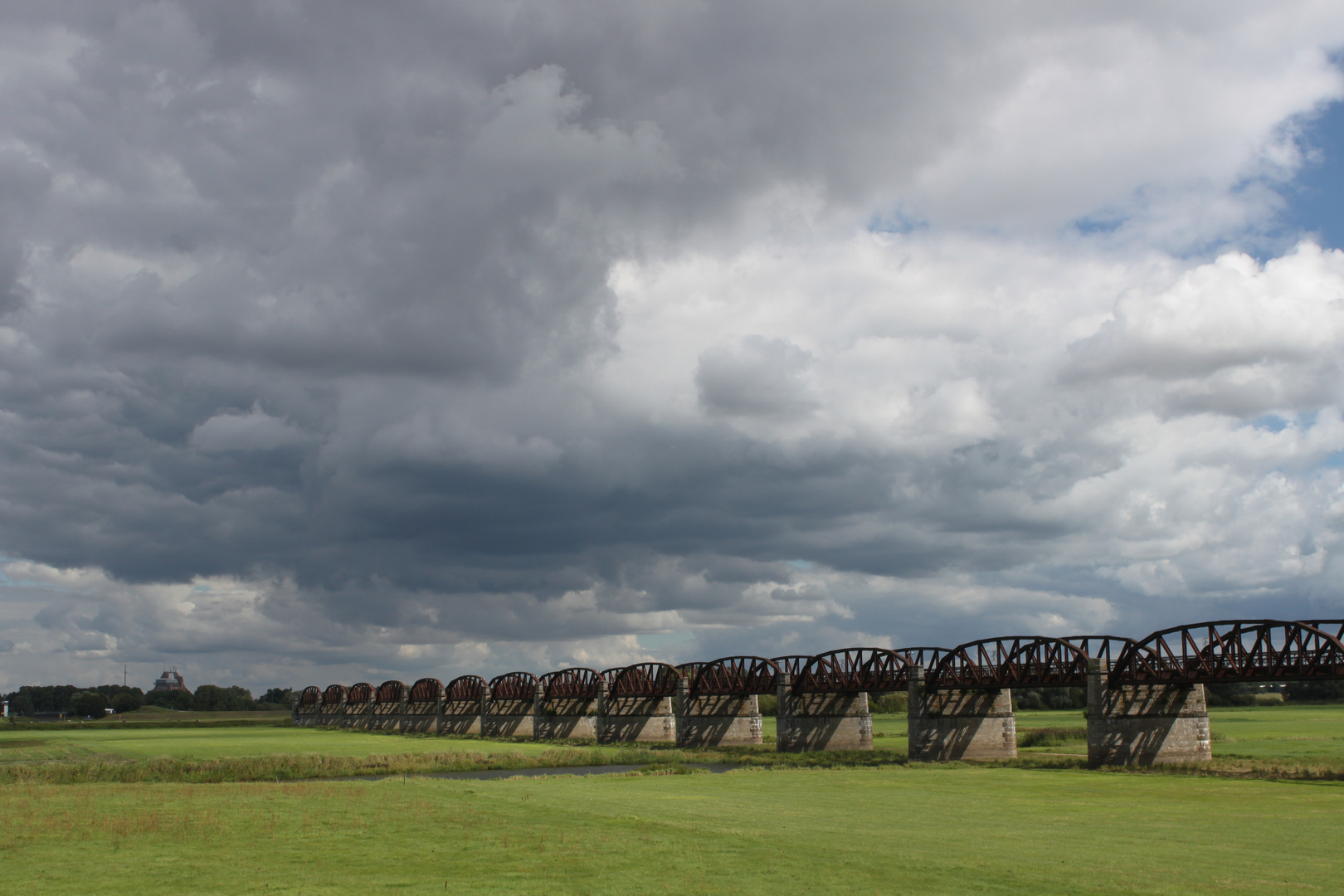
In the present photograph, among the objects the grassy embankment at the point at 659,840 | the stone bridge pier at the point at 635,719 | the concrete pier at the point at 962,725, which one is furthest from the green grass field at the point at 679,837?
the stone bridge pier at the point at 635,719

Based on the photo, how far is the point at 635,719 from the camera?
13738cm

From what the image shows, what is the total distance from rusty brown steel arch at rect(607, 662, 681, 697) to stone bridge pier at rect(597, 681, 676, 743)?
1133 millimetres

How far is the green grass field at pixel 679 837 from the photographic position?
25391 mm

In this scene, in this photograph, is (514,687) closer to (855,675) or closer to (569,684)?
(569,684)

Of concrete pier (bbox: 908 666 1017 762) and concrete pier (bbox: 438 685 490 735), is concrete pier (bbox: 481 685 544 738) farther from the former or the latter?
concrete pier (bbox: 908 666 1017 762)

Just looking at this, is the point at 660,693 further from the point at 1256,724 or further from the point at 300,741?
the point at 1256,724

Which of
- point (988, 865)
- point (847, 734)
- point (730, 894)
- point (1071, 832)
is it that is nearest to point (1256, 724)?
point (847, 734)

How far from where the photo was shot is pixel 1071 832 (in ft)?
120

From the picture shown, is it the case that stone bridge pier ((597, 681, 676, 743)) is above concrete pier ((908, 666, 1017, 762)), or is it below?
below

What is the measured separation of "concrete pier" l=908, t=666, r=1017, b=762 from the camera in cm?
8850

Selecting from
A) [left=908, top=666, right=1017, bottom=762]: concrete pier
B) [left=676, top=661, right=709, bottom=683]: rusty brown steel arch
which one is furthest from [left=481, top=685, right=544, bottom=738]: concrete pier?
[left=908, top=666, right=1017, bottom=762]: concrete pier

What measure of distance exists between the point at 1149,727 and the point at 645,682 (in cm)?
7871

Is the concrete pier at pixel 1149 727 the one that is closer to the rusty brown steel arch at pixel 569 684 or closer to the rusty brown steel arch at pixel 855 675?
the rusty brown steel arch at pixel 855 675

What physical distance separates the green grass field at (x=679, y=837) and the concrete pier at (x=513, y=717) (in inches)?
4245
